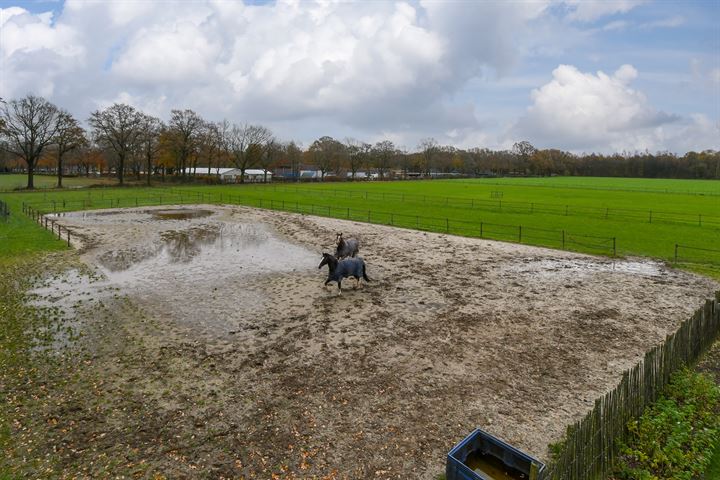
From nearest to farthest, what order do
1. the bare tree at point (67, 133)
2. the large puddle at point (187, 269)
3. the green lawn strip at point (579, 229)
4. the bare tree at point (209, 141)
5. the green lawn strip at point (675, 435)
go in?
the green lawn strip at point (675, 435) < the large puddle at point (187, 269) < the green lawn strip at point (579, 229) < the bare tree at point (67, 133) < the bare tree at point (209, 141)

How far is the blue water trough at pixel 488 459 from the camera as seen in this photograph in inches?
230

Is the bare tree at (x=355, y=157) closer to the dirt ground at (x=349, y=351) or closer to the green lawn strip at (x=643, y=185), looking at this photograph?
the green lawn strip at (x=643, y=185)

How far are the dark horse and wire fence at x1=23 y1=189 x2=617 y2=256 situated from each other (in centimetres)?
1489

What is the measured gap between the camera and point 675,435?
23.2 ft

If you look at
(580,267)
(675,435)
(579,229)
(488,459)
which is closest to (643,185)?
(579,229)

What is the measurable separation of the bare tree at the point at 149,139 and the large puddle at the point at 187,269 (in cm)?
4631

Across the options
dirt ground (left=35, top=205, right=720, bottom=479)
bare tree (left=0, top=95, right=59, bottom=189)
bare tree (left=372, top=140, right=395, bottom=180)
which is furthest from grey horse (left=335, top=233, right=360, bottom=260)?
bare tree (left=372, top=140, right=395, bottom=180)

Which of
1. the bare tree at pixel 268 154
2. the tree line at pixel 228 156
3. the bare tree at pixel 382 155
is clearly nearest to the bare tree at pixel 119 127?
the tree line at pixel 228 156

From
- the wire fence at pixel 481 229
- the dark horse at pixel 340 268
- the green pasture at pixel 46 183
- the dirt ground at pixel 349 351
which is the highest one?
the green pasture at pixel 46 183

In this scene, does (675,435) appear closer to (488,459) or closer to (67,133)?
(488,459)

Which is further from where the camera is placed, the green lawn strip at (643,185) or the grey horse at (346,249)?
the green lawn strip at (643,185)

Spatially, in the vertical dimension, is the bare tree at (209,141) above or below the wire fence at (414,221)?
above

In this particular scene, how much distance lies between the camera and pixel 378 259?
877 inches

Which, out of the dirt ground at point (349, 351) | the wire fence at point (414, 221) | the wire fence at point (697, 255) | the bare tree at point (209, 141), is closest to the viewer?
the dirt ground at point (349, 351)
